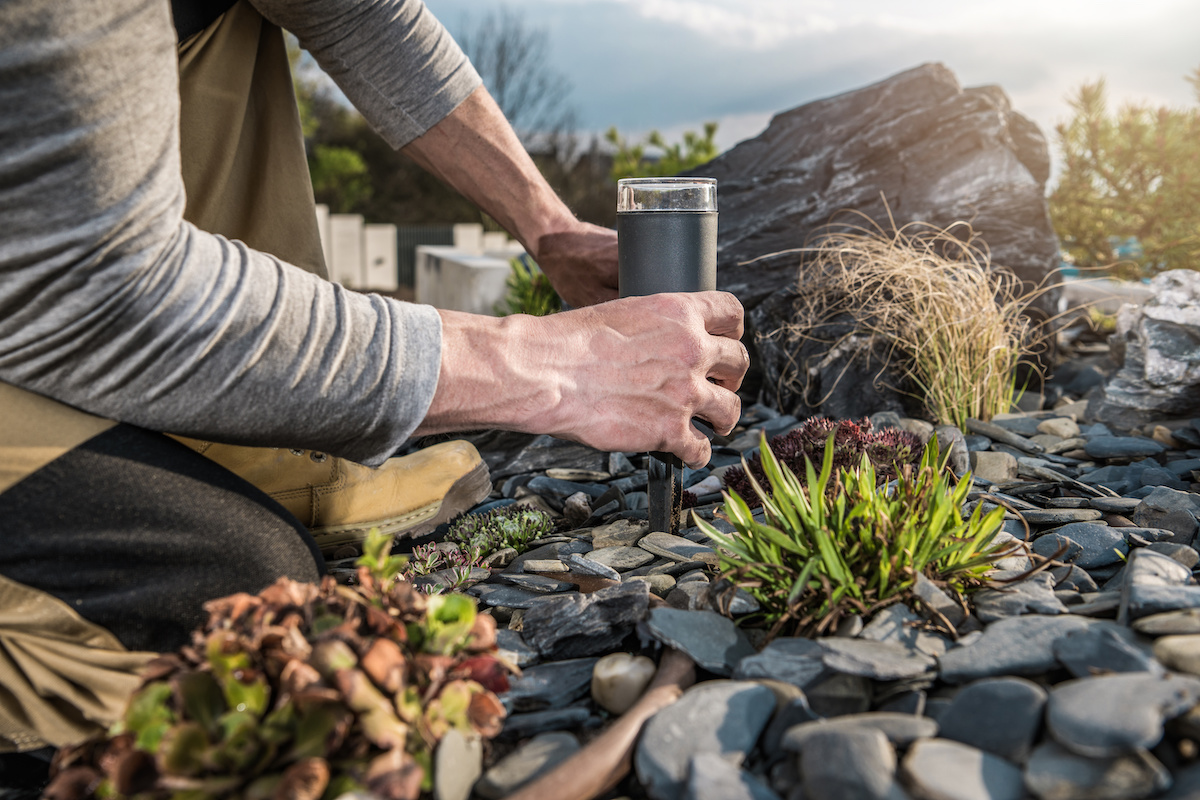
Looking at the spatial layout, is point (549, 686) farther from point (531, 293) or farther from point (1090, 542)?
point (531, 293)

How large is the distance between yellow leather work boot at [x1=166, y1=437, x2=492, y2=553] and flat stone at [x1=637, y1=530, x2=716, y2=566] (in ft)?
2.23

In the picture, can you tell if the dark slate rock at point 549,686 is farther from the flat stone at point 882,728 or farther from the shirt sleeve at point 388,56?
the shirt sleeve at point 388,56

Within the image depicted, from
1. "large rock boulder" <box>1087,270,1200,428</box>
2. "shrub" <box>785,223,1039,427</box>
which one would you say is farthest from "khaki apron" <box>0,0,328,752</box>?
"large rock boulder" <box>1087,270,1200,428</box>

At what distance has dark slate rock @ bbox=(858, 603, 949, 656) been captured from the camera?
4.24 feet

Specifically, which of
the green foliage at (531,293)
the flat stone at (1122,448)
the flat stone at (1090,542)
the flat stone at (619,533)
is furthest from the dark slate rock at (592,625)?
the green foliage at (531,293)

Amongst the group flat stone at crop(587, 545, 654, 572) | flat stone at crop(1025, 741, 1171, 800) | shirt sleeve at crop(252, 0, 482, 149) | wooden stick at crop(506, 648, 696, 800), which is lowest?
flat stone at crop(587, 545, 654, 572)

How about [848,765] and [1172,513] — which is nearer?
[848,765]

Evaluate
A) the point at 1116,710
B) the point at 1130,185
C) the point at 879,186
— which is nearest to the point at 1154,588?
the point at 1116,710

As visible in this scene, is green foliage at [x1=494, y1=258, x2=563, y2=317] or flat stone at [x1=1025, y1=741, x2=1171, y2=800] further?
green foliage at [x1=494, y1=258, x2=563, y2=317]

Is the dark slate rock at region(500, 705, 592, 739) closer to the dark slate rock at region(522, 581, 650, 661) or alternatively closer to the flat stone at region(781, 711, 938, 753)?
the dark slate rock at region(522, 581, 650, 661)

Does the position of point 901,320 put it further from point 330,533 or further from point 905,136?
point 330,533

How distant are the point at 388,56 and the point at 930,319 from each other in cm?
209

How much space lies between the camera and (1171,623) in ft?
4.03

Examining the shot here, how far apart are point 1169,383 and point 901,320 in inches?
36.8
